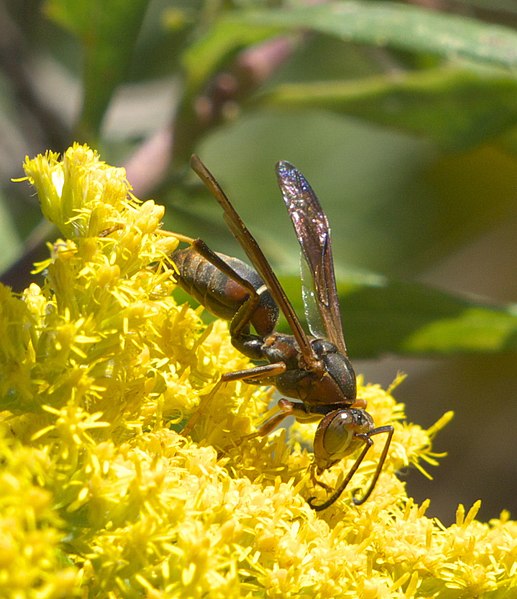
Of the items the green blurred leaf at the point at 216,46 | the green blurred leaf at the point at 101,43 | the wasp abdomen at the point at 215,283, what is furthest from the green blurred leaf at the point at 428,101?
the wasp abdomen at the point at 215,283

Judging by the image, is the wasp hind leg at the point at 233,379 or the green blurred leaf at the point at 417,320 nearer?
the wasp hind leg at the point at 233,379

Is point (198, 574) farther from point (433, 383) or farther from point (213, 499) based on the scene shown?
point (433, 383)

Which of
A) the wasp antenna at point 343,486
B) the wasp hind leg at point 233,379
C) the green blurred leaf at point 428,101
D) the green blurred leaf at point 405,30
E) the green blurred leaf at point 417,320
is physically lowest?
the wasp antenna at point 343,486

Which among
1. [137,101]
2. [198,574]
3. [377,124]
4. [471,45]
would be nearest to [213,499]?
[198,574]

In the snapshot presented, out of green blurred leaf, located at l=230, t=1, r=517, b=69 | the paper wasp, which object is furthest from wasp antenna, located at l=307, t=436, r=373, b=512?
green blurred leaf, located at l=230, t=1, r=517, b=69

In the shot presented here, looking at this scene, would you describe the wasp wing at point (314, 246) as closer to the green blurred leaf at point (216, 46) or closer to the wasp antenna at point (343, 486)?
the wasp antenna at point (343, 486)

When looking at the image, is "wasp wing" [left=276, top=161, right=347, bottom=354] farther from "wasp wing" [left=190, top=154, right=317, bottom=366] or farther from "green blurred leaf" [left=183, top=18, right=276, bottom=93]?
"green blurred leaf" [left=183, top=18, right=276, bottom=93]

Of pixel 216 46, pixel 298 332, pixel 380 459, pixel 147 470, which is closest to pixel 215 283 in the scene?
pixel 298 332

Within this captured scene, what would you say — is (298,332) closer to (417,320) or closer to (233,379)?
(233,379)
